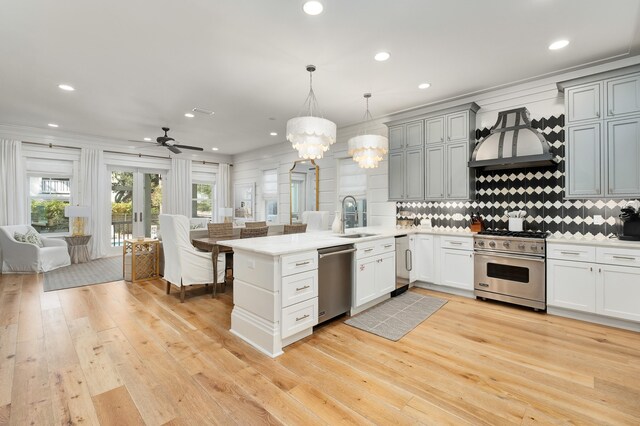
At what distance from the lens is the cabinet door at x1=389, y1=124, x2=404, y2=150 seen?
189 inches

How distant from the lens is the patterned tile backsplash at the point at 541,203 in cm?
348

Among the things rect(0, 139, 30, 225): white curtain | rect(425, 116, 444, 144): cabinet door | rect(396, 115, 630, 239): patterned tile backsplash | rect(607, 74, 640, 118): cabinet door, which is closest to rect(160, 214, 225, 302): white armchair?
rect(425, 116, 444, 144): cabinet door

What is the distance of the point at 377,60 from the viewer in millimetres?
3260

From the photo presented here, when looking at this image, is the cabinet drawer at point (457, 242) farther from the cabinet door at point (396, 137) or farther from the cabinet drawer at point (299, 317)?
the cabinet drawer at point (299, 317)

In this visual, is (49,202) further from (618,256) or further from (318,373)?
(618,256)

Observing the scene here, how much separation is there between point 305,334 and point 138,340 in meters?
1.56

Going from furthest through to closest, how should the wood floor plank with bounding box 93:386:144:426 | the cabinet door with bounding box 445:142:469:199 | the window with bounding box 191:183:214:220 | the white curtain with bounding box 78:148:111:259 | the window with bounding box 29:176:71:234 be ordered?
the window with bounding box 191:183:214:220 → the white curtain with bounding box 78:148:111:259 → the window with bounding box 29:176:71:234 → the cabinet door with bounding box 445:142:469:199 → the wood floor plank with bounding box 93:386:144:426

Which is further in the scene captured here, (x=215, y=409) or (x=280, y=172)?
(x=280, y=172)

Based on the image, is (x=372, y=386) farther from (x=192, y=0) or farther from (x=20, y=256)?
(x=20, y=256)

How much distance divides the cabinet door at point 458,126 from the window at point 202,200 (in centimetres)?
711

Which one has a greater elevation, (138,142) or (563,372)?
(138,142)

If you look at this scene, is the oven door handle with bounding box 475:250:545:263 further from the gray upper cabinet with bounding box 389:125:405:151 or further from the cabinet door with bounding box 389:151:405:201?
the gray upper cabinet with bounding box 389:125:405:151

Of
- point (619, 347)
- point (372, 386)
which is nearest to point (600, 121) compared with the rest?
point (619, 347)

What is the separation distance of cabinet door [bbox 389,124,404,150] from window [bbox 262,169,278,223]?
367 cm
